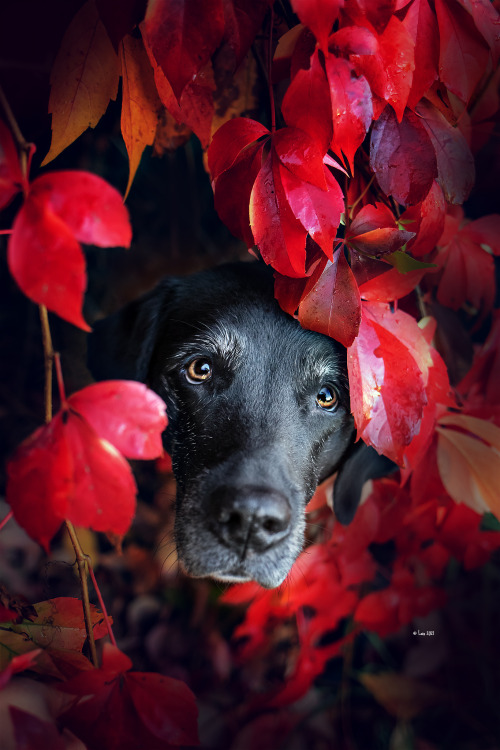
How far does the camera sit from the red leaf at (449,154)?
1.26 m

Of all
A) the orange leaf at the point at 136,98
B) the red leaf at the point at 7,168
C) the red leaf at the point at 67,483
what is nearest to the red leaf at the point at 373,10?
the orange leaf at the point at 136,98

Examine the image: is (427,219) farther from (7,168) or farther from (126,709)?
(126,709)

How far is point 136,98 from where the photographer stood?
121 centimetres

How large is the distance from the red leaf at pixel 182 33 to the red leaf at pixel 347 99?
248 mm

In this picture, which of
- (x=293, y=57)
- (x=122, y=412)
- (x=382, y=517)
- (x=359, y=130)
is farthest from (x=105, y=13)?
(x=382, y=517)

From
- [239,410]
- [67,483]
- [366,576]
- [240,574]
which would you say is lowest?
[366,576]

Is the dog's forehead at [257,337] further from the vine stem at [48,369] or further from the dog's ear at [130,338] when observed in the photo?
the vine stem at [48,369]

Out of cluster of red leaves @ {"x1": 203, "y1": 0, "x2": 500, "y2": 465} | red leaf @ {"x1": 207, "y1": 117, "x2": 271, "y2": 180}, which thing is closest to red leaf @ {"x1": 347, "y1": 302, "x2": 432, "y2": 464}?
cluster of red leaves @ {"x1": 203, "y1": 0, "x2": 500, "y2": 465}

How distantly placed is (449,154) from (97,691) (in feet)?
5.02

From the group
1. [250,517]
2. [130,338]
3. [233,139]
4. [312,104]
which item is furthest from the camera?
[130,338]

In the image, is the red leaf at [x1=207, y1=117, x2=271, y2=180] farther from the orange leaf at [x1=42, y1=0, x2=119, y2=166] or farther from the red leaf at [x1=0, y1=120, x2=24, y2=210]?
the red leaf at [x1=0, y1=120, x2=24, y2=210]

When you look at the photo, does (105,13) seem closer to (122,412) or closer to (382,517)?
(122,412)

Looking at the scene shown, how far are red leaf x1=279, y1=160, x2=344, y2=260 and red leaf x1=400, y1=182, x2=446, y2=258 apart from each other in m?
0.30

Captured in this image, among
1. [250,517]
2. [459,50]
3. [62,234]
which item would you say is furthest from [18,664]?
[459,50]
